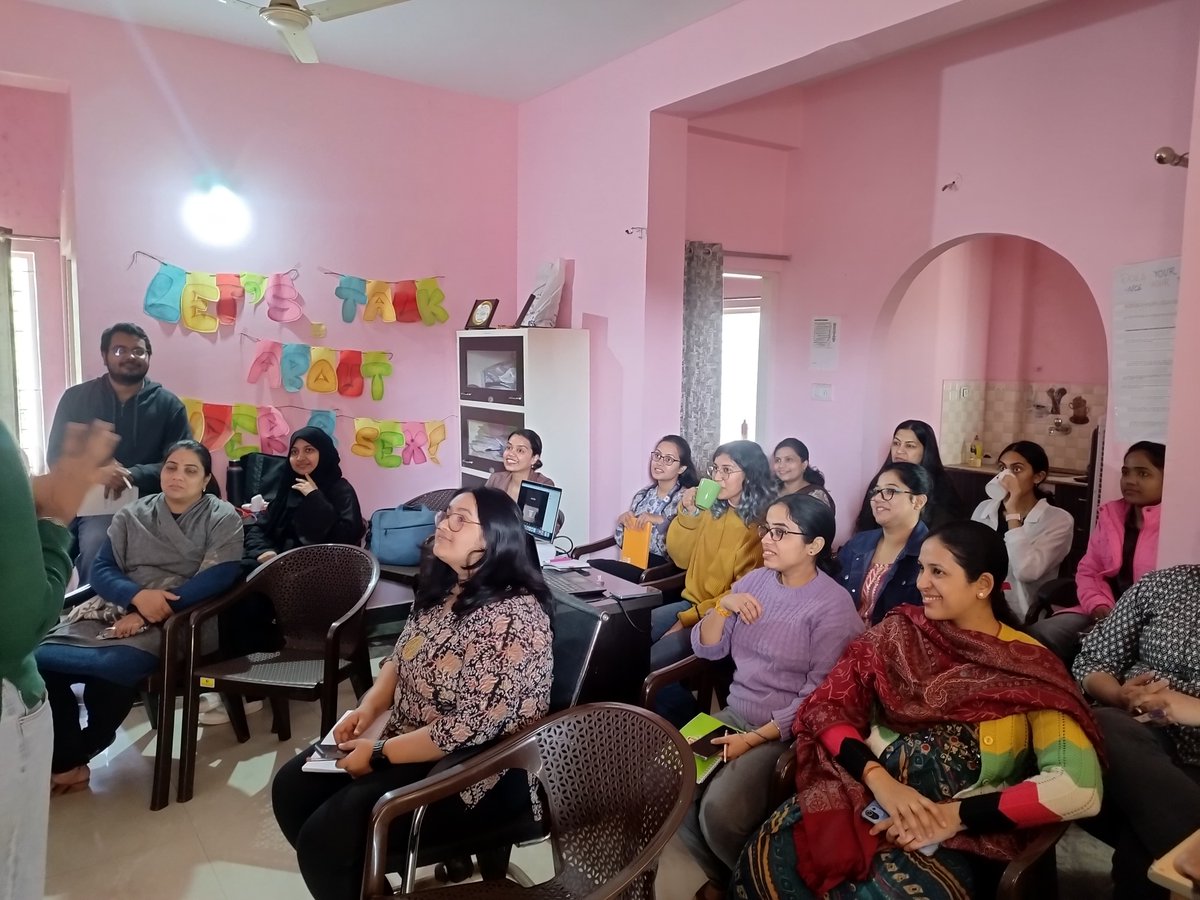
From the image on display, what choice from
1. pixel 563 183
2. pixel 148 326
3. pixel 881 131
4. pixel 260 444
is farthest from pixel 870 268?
pixel 148 326

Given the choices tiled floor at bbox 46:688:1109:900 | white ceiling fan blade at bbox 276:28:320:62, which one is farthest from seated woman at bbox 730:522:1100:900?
white ceiling fan blade at bbox 276:28:320:62

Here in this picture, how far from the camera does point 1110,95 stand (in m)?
3.29

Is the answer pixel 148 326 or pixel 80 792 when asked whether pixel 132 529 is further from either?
pixel 148 326

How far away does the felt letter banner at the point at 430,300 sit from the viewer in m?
4.51

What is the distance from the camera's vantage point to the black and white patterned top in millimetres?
1908

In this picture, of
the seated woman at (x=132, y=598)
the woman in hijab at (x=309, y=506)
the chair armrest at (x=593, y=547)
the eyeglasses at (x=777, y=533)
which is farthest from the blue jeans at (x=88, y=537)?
the eyeglasses at (x=777, y=533)

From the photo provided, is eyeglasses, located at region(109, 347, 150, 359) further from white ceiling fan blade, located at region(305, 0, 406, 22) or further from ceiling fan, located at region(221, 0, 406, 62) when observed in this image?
white ceiling fan blade, located at region(305, 0, 406, 22)

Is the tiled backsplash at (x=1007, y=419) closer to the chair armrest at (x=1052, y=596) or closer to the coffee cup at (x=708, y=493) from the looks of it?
the chair armrest at (x=1052, y=596)

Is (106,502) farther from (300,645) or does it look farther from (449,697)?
(449,697)

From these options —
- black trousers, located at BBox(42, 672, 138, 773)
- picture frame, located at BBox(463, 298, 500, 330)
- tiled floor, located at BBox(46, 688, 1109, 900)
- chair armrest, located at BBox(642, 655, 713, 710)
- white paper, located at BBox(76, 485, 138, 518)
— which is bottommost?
tiled floor, located at BBox(46, 688, 1109, 900)

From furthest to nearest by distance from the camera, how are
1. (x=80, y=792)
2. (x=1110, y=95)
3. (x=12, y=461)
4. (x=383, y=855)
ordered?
(x=1110, y=95) < (x=80, y=792) < (x=383, y=855) < (x=12, y=461)

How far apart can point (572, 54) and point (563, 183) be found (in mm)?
666

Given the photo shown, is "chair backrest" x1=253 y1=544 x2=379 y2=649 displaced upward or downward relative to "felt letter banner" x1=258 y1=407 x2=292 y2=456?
downward

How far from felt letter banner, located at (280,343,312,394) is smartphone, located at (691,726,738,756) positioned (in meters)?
2.94
